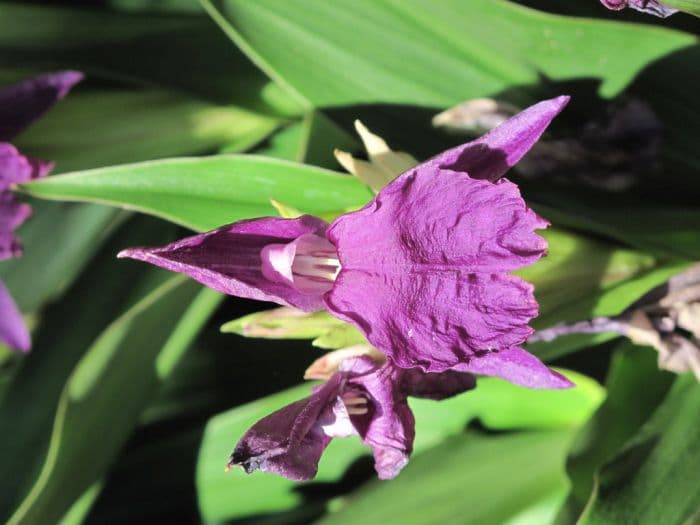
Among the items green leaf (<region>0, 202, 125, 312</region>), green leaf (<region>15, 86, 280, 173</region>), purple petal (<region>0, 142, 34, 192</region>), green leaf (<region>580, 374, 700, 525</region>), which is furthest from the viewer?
green leaf (<region>0, 202, 125, 312</region>)

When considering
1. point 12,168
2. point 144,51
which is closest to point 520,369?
point 12,168

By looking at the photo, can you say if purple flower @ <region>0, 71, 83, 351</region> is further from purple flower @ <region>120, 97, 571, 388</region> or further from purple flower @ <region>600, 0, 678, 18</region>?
purple flower @ <region>600, 0, 678, 18</region>

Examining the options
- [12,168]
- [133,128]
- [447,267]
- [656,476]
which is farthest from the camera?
[133,128]

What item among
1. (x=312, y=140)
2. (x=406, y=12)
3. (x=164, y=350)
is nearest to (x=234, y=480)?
(x=164, y=350)

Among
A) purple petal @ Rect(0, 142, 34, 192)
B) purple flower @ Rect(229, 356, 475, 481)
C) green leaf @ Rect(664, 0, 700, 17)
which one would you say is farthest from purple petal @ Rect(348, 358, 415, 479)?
purple petal @ Rect(0, 142, 34, 192)

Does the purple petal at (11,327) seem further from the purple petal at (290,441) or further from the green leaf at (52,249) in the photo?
the purple petal at (290,441)

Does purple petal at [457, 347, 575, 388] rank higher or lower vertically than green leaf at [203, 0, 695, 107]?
lower

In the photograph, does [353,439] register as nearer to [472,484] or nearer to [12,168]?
[472,484]

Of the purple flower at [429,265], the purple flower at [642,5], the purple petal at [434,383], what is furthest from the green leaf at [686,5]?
the purple petal at [434,383]
